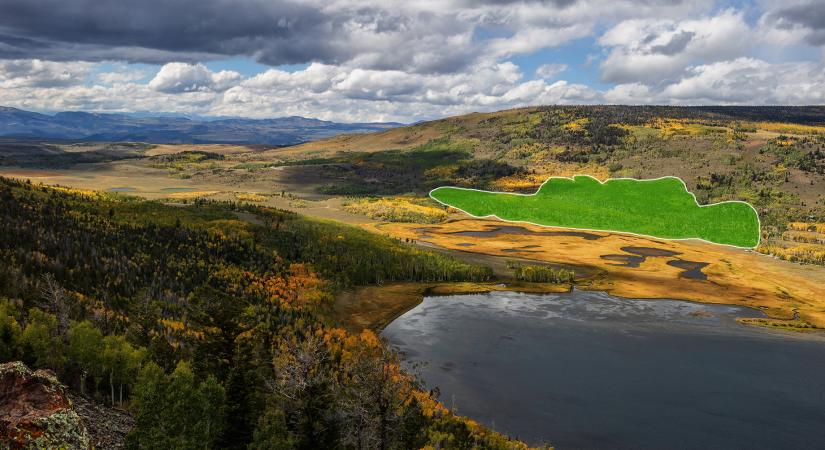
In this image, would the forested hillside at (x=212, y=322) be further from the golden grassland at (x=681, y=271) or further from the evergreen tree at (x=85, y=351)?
the golden grassland at (x=681, y=271)

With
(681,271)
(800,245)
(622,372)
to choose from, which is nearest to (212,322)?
(622,372)

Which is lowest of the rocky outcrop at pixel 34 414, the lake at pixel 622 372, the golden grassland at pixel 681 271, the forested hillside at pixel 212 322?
the golden grassland at pixel 681 271

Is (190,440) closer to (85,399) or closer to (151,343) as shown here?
(85,399)

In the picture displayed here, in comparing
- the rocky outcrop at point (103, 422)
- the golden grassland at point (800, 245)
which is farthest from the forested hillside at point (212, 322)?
the golden grassland at point (800, 245)

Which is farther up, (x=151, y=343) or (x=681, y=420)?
(x=151, y=343)

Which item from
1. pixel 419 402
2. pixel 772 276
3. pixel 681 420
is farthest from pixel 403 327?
pixel 772 276

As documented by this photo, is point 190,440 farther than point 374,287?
No

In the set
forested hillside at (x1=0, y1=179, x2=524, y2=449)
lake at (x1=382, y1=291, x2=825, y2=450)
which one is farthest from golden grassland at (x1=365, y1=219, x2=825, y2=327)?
forested hillside at (x1=0, y1=179, x2=524, y2=449)
